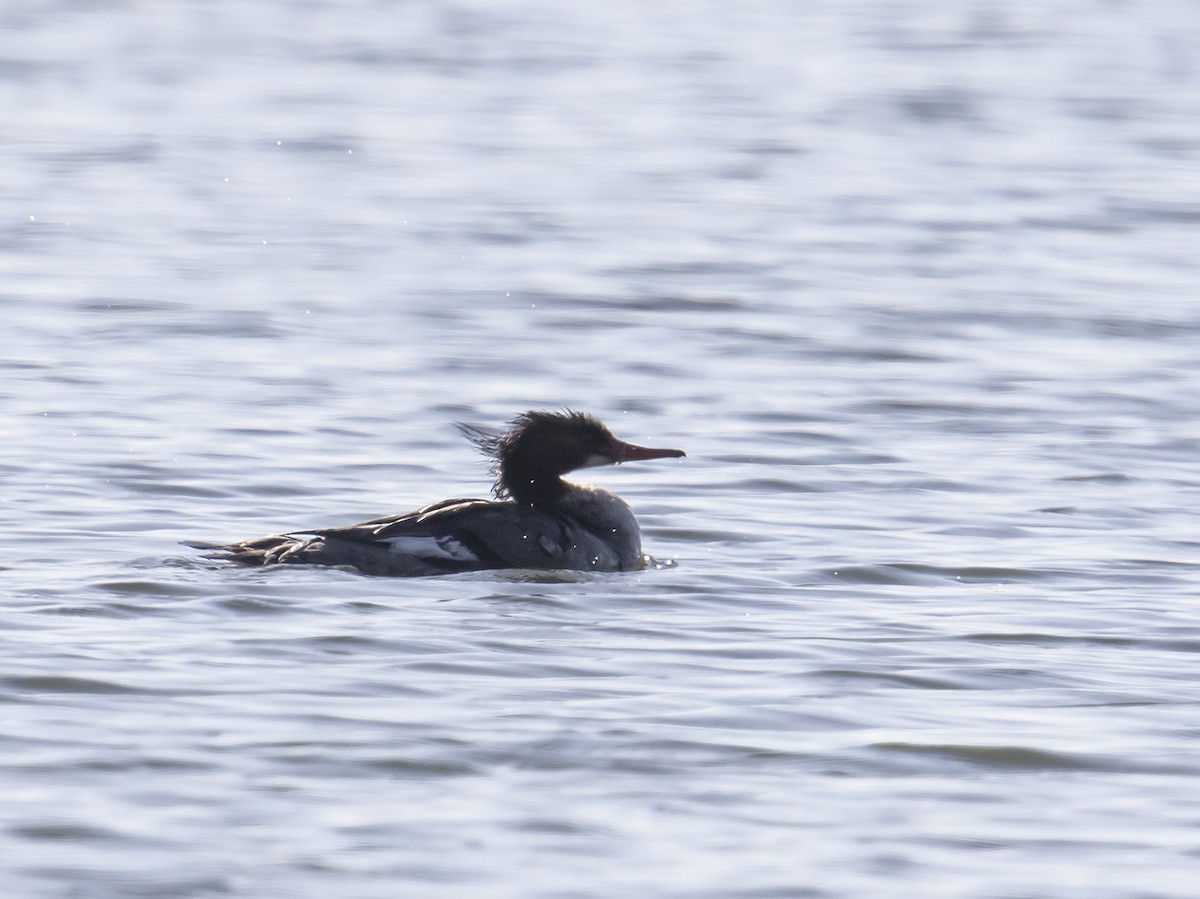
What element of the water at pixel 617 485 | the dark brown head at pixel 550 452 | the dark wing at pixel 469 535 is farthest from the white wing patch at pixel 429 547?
the dark brown head at pixel 550 452

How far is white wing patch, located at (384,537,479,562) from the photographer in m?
8.76

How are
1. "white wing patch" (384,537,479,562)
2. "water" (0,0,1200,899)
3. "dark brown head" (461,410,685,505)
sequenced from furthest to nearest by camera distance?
"dark brown head" (461,410,685,505) < "white wing patch" (384,537,479,562) < "water" (0,0,1200,899)

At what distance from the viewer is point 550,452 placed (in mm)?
9688

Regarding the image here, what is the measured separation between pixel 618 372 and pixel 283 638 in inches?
231

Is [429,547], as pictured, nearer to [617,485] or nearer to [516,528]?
[516,528]

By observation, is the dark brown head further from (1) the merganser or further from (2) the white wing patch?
(2) the white wing patch

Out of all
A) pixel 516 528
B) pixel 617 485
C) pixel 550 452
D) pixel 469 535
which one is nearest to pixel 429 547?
pixel 469 535

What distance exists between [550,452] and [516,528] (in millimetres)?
608

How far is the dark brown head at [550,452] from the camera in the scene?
31.8ft

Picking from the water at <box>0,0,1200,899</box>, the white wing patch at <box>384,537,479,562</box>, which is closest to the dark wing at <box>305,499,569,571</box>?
the white wing patch at <box>384,537,479,562</box>

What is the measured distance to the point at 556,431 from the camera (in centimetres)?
973

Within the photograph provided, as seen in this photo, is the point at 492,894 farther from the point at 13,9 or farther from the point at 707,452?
the point at 13,9

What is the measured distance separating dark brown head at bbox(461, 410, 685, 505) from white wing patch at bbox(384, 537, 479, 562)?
0.79 meters

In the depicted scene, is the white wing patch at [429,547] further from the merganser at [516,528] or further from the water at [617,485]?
the water at [617,485]
